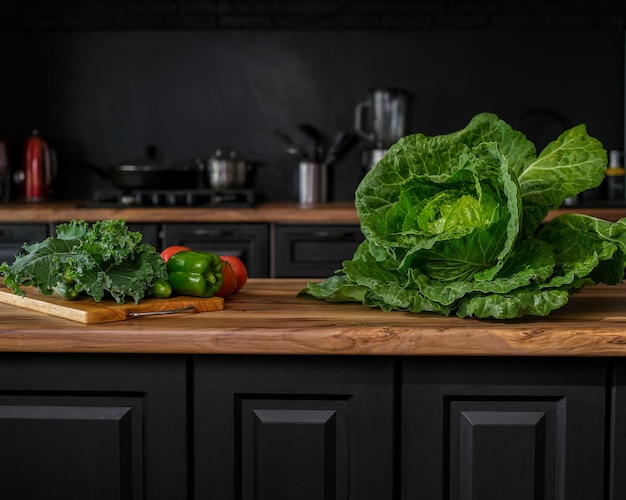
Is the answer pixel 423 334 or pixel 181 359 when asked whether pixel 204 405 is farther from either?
pixel 423 334

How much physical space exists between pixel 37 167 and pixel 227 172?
930 mm

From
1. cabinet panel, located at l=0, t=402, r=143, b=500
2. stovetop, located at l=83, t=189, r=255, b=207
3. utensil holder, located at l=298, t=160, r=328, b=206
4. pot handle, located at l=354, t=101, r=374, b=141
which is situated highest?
pot handle, located at l=354, t=101, r=374, b=141

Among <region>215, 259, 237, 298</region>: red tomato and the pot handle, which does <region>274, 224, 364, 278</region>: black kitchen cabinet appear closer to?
the pot handle

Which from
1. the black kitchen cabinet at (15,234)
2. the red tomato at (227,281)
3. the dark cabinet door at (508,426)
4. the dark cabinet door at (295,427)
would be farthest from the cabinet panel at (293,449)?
the black kitchen cabinet at (15,234)

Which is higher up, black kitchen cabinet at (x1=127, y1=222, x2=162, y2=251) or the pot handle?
the pot handle

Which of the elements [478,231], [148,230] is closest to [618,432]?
[478,231]

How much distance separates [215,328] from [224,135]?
10.4 ft

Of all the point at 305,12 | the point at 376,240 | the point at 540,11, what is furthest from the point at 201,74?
the point at 376,240

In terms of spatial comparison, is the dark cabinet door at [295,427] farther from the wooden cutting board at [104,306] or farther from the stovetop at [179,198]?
the stovetop at [179,198]

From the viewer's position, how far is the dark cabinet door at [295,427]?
1666 millimetres

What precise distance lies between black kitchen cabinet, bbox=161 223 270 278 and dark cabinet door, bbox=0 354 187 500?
226 cm

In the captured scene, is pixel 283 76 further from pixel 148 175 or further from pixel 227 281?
pixel 227 281

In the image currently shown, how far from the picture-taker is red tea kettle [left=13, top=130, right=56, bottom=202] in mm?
4508

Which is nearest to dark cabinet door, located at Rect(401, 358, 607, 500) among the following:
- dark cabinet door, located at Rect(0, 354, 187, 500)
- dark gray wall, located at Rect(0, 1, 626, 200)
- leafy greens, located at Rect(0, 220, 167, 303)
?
dark cabinet door, located at Rect(0, 354, 187, 500)
